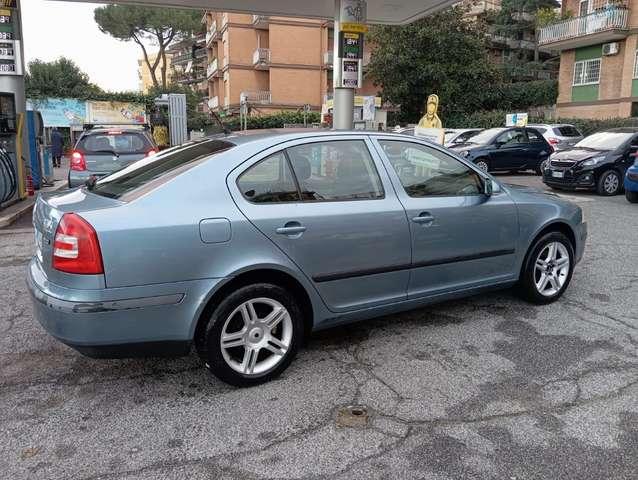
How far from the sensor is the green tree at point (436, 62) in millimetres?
30938

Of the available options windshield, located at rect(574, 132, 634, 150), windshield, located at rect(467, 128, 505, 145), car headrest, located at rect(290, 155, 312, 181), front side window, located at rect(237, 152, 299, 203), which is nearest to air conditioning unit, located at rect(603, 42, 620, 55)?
windshield, located at rect(467, 128, 505, 145)

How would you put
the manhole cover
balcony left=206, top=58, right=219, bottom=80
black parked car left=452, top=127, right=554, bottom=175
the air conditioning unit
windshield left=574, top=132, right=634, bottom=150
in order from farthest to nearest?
balcony left=206, top=58, right=219, bottom=80 < the air conditioning unit < black parked car left=452, top=127, right=554, bottom=175 < windshield left=574, top=132, right=634, bottom=150 < the manhole cover

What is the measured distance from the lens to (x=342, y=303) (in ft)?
12.3

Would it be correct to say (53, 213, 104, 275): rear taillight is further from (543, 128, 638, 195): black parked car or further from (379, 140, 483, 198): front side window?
(543, 128, 638, 195): black parked car

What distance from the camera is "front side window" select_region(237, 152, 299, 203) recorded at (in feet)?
11.3

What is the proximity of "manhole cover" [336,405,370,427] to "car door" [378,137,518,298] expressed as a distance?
3.66 ft

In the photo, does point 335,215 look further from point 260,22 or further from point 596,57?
point 260,22

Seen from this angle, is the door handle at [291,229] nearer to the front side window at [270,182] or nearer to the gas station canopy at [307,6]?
the front side window at [270,182]

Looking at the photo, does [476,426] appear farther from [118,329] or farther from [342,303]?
[118,329]

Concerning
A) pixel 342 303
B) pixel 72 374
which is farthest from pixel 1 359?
pixel 342 303

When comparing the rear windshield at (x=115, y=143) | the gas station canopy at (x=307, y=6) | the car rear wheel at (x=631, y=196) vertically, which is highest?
the gas station canopy at (x=307, y=6)

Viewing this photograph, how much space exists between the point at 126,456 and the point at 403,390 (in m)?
1.64

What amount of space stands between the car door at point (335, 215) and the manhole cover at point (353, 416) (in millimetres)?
727

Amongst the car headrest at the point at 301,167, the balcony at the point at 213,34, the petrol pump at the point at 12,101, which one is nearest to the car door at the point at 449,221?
the car headrest at the point at 301,167
